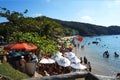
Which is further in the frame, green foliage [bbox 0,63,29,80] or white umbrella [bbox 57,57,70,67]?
white umbrella [bbox 57,57,70,67]

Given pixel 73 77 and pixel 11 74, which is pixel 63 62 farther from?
pixel 73 77

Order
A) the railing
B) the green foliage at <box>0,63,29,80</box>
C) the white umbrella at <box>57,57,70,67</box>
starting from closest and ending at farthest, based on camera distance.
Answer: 1. the railing
2. the green foliage at <box>0,63,29,80</box>
3. the white umbrella at <box>57,57,70,67</box>

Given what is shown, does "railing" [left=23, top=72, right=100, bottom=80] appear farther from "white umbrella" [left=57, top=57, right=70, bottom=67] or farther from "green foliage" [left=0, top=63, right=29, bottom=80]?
"white umbrella" [left=57, top=57, right=70, bottom=67]

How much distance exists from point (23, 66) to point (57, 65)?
768 cm

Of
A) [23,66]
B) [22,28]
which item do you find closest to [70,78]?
[23,66]

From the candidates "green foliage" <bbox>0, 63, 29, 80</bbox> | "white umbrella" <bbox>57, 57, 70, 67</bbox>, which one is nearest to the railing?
"green foliage" <bbox>0, 63, 29, 80</bbox>

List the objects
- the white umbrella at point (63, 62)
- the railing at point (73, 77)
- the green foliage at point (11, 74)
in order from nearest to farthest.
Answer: the railing at point (73, 77)
the green foliage at point (11, 74)
the white umbrella at point (63, 62)

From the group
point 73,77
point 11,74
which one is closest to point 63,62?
point 11,74

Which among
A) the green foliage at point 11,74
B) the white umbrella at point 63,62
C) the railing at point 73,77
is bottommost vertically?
the white umbrella at point 63,62

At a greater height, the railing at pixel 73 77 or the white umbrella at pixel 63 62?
the railing at pixel 73 77

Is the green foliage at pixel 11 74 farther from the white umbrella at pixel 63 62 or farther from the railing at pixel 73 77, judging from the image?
the white umbrella at pixel 63 62

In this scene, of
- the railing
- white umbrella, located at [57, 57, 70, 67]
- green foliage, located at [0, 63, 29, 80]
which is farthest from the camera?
white umbrella, located at [57, 57, 70, 67]

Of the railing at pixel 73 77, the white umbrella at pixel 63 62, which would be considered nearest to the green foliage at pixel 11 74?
the railing at pixel 73 77

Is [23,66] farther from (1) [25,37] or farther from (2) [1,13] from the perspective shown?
(2) [1,13]
